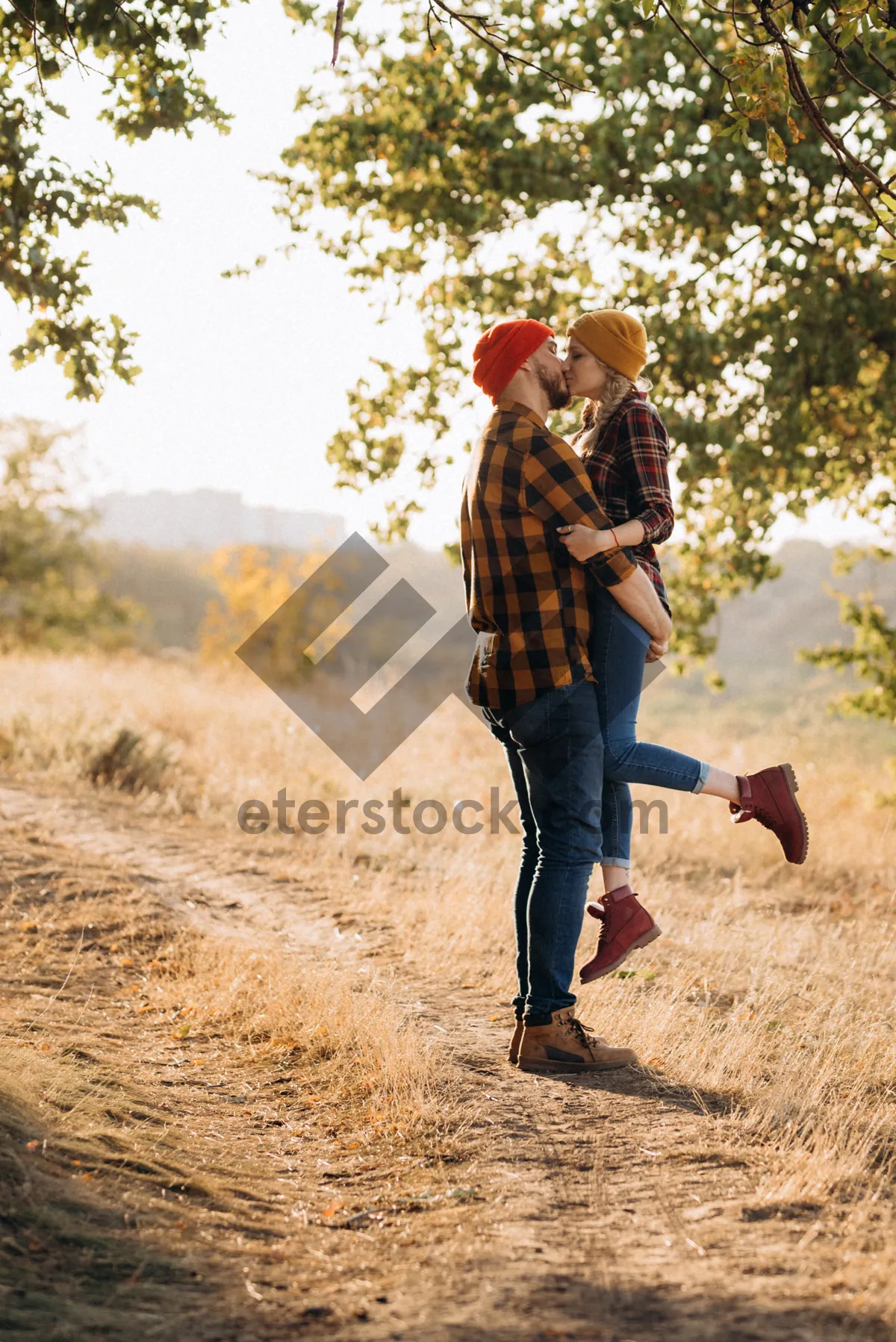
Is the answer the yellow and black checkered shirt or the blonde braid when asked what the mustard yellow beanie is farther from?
the yellow and black checkered shirt

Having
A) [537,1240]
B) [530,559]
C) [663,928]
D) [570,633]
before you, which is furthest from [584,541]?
[663,928]

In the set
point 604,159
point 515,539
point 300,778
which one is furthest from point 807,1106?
point 300,778

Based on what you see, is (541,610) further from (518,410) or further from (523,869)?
(523,869)

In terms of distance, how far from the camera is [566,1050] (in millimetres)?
3525

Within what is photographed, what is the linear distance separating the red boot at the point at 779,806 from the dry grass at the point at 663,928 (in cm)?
66

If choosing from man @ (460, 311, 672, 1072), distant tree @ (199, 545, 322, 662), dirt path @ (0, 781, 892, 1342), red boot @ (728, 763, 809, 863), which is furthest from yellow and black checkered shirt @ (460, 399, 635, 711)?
distant tree @ (199, 545, 322, 662)

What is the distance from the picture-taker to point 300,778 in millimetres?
9523

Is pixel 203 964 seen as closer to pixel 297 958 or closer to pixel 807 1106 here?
pixel 297 958

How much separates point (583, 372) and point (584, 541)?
620mm

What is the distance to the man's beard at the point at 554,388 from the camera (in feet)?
11.1

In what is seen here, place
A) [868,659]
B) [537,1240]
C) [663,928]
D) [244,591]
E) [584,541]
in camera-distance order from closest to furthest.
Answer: [537,1240] → [584,541] → [663,928] → [868,659] → [244,591]

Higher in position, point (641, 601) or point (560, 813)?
point (641, 601)

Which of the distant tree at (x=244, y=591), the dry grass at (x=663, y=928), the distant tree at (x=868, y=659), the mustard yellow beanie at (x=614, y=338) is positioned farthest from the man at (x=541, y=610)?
the distant tree at (x=244, y=591)

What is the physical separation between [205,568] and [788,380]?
15743 millimetres
